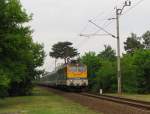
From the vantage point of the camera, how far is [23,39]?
1578 inches

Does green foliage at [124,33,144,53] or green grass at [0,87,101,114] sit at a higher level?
green foliage at [124,33,144,53]

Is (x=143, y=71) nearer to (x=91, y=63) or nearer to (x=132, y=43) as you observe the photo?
(x=91, y=63)

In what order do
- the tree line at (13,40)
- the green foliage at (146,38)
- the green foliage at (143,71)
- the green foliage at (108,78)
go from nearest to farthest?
the tree line at (13,40) < the green foliage at (143,71) < the green foliage at (108,78) < the green foliage at (146,38)

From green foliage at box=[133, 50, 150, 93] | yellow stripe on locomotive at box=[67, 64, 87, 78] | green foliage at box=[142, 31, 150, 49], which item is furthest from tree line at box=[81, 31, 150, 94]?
green foliage at box=[142, 31, 150, 49]

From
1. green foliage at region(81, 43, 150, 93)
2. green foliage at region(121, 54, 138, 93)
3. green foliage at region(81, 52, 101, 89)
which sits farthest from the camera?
green foliage at region(81, 52, 101, 89)

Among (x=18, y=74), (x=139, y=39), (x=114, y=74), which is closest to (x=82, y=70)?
(x=114, y=74)

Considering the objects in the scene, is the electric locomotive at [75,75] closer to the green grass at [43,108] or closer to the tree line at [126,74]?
the tree line at [126,74]

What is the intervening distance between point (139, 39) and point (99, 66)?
224 feet

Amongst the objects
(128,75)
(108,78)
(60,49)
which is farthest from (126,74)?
(60,49)

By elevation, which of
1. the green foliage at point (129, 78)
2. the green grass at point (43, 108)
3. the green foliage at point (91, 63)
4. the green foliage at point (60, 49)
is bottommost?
the green grass at point (43, 108)

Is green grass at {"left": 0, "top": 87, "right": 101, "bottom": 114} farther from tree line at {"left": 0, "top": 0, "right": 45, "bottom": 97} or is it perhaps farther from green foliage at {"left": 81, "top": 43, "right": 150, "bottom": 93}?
green foliage at {"left": 81, "top": 43, "right": 150, "bottom": 93}

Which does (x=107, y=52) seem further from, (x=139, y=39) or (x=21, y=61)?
(x=21, y=61)

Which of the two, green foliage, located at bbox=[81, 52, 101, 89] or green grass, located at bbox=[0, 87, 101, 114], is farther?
green foliage, located at bbox=[81, 52, 101, 89]

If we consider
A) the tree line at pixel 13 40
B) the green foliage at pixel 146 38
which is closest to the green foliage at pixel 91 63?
the tree line at pixel 13 40
